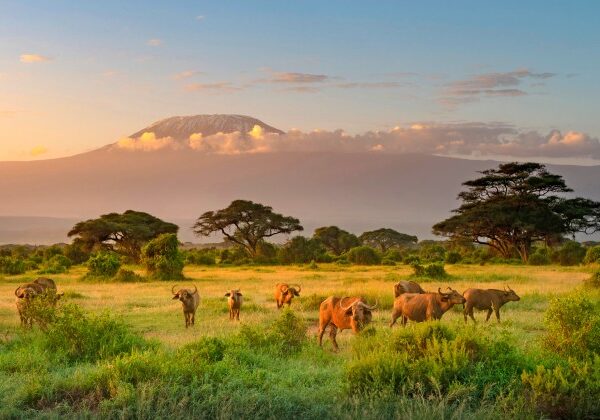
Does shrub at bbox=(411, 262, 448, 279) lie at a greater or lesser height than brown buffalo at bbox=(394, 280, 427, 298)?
lesser

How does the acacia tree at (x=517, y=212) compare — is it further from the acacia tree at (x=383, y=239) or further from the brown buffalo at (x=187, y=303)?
the brown buffalo at (x=187, y=303)

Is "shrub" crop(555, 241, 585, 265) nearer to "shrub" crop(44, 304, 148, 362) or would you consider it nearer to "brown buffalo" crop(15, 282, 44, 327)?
"brown buffalo" crop(15, 282, 44, 327)

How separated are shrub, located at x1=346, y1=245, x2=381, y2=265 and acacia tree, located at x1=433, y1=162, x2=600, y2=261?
8.27m

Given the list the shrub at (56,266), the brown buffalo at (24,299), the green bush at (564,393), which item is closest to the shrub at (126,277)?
the shrub at (56,266)

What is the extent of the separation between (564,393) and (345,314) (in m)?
4.77

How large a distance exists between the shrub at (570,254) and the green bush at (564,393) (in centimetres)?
4334

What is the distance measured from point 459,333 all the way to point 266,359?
3088 millimetres

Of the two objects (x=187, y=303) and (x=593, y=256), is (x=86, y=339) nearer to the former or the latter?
(x=187, y=303)

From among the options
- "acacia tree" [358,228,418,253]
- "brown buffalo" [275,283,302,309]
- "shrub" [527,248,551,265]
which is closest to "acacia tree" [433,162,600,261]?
"shrub" [527,248,551,265]

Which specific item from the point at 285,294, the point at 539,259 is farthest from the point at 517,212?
the point at 285,294

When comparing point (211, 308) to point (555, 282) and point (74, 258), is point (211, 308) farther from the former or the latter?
point (74, 258)

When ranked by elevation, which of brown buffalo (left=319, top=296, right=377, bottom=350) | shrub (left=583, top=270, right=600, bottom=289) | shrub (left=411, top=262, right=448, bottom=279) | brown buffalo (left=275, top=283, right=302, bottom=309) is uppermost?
brown buffalo (left=319, top=296, right=377, bottom=350)

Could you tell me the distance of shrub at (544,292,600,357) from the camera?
1092 cm

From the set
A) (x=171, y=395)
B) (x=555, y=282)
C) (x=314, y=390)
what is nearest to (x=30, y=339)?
(x=171, y=395)
